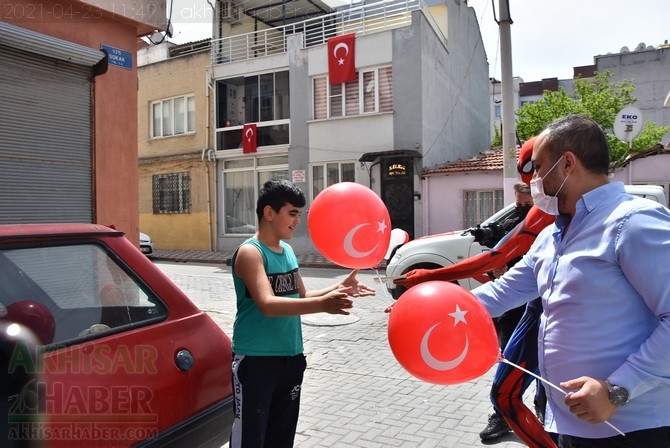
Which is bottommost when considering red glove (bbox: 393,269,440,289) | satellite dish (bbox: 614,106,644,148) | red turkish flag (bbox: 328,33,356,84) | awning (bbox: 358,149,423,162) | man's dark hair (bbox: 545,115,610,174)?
red glove (bbox: 393,269,440,289)

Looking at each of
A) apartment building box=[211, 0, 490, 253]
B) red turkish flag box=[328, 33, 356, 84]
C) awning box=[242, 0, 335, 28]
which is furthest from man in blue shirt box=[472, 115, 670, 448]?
awning box=[242, 0, 335, 28]

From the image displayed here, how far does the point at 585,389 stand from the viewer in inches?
63.4

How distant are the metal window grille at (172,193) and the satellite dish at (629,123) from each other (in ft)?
49.6

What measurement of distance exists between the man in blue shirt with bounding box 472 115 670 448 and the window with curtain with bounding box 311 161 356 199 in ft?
51.4

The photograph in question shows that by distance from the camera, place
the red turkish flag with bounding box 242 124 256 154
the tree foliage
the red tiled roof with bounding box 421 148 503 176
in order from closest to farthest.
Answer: the red tiled roof with bounding box 421 148 503 176
the red turkish flag with bounding box 242 124 256 154
the tree foliage

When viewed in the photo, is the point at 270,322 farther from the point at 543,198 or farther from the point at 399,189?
the point at 399,189

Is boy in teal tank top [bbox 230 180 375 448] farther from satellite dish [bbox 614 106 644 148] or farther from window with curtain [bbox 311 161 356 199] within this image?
window with curtain [bbox 311 161 356 199]

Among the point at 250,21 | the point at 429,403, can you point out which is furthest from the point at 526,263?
the point at 250,21

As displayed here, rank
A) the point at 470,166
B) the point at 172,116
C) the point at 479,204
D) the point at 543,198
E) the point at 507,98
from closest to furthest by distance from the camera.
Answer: the point at 543,198
the point at 507,98
the point at 479,204
the point at 470,166
the point at 172,116

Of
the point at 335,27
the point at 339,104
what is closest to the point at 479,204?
the point at 339,104

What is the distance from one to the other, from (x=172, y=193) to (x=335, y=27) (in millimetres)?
9220

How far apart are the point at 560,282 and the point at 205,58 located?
2040 cm

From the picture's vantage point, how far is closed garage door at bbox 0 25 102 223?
6.77 meters

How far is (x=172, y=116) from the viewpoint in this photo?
21094mm
